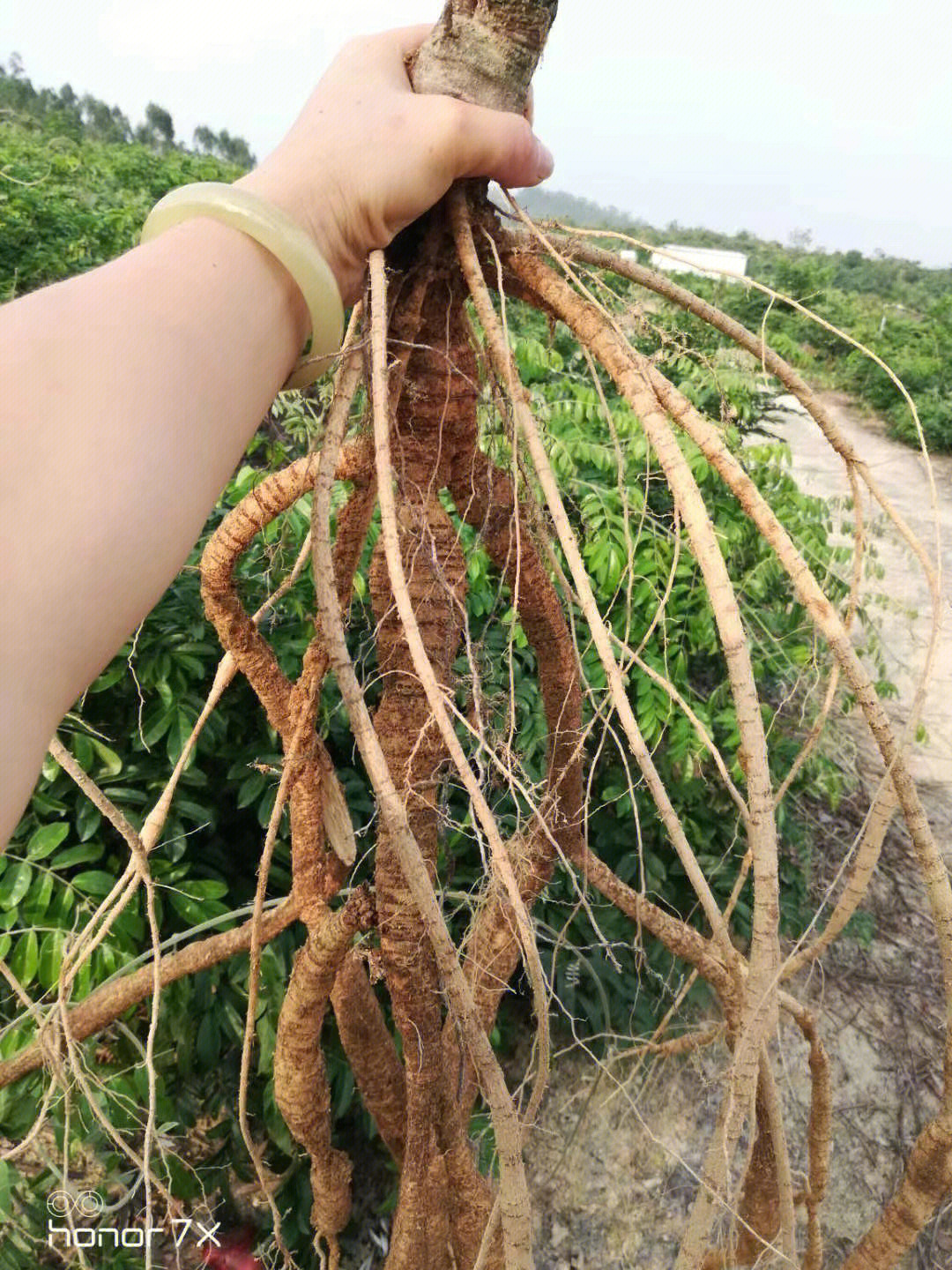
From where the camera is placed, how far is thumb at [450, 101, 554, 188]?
599mm

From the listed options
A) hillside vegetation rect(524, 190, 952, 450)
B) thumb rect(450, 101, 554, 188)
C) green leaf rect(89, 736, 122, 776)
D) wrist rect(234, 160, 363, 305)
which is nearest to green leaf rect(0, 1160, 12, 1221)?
green leaf rect(89, 736, 122, 776)

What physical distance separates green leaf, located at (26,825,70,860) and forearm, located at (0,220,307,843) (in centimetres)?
82

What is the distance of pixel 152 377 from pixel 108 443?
2.1 inches

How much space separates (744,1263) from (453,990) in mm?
907

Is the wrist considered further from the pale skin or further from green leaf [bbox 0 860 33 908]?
green leaf [bbox 0 860 33 908]

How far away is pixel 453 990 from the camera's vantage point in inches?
21.9

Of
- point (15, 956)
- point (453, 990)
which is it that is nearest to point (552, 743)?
point (453, 990)

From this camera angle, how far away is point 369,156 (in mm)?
583

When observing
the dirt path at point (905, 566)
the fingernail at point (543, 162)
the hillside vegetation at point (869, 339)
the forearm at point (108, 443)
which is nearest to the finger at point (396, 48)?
the fingernail at point (543, 162)

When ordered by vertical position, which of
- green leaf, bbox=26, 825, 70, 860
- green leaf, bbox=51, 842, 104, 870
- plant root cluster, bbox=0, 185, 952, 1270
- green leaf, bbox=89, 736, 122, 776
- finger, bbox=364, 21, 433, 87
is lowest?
green leaf, bbox=51, 842, 104, 870

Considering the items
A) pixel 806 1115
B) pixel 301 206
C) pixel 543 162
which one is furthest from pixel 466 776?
pixel 806 1115

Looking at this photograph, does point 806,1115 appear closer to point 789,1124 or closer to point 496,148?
point 789,1124

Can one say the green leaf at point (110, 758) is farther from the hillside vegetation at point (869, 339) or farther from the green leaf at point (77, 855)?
the hillside vegetation at point (869, 339)

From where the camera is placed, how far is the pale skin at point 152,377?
394 millimetres
